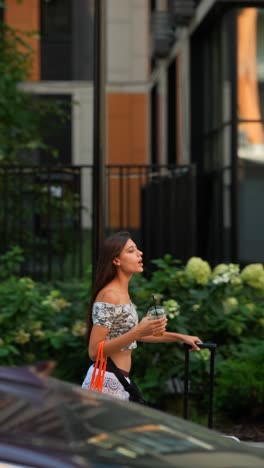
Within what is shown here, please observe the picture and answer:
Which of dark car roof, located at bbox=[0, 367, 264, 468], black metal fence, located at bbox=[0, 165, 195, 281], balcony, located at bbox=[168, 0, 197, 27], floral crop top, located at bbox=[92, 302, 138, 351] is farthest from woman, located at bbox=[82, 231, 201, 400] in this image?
balcony, located at bbox=[168, 0, 197, 27]

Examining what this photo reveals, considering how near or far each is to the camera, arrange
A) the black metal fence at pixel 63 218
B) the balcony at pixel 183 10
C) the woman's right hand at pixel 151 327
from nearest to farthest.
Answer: the woman's right hand at pixel 151 327
the black metal fence at pixel 63 218
the balcony at pixel 183 10

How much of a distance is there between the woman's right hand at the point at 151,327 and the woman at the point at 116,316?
0.01 meters

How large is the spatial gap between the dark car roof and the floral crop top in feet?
8.49

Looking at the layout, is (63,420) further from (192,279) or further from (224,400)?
(192,279)

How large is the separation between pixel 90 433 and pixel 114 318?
3.20m

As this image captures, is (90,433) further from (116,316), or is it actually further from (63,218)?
(63,218)

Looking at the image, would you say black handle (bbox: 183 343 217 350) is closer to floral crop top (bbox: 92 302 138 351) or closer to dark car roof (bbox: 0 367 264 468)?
floral crop top (bbox: 92 302 138 351)

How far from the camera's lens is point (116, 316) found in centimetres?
582

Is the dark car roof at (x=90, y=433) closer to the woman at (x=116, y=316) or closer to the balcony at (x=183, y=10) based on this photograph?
the woman at (x=116, y=316)

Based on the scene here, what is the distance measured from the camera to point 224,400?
28.3 ft

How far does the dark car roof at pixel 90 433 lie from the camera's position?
2.46 m

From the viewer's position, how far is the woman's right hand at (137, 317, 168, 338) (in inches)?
214

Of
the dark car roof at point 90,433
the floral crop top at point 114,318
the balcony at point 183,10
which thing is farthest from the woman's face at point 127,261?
the balcony at point 183,10

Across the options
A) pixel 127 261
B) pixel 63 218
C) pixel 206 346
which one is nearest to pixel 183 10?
pixel 63 218
